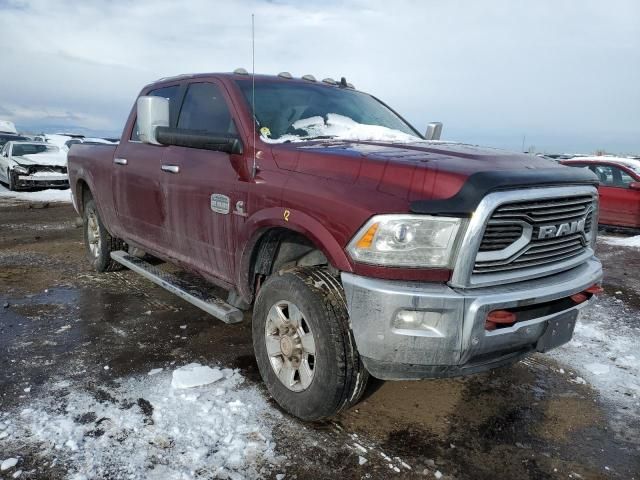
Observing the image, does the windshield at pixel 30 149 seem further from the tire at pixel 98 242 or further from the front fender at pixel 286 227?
the front fender at pixel 286 227

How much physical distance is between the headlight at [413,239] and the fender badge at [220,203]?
128cm

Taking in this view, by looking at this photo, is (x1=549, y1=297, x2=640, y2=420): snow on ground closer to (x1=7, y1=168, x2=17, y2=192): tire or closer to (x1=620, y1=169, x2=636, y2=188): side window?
(x1=620, y1=169, x2=636, y2=188): side window

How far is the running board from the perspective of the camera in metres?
3.38

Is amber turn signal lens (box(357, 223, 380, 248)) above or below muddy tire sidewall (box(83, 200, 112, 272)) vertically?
above

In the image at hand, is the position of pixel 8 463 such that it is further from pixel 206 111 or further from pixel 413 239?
pixel 206 111

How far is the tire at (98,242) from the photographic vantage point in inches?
219

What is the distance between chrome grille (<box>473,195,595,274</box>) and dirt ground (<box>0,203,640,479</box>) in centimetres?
99

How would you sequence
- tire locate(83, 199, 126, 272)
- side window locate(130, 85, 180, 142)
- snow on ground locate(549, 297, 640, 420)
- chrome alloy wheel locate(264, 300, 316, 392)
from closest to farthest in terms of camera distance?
chrome alloy wheel locate(264, 300, 316, 392) → snow on ground locate(549, 297, 640, 420) → side window locate(130, 85, 180, 142) → tire locate(83, 199, 126, 272)

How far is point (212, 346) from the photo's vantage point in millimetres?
3900

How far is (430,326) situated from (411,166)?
0.75 metres

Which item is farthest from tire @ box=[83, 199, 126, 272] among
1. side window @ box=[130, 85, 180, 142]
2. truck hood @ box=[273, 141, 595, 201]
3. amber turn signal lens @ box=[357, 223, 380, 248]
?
amber turn signal lens @ box=[357, 223, 380, 248]

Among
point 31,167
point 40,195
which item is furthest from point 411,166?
point 31,167

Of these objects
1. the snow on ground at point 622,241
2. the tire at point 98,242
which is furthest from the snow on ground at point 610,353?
the tire at point 98,242

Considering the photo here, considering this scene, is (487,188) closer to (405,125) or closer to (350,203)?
(350,203)
